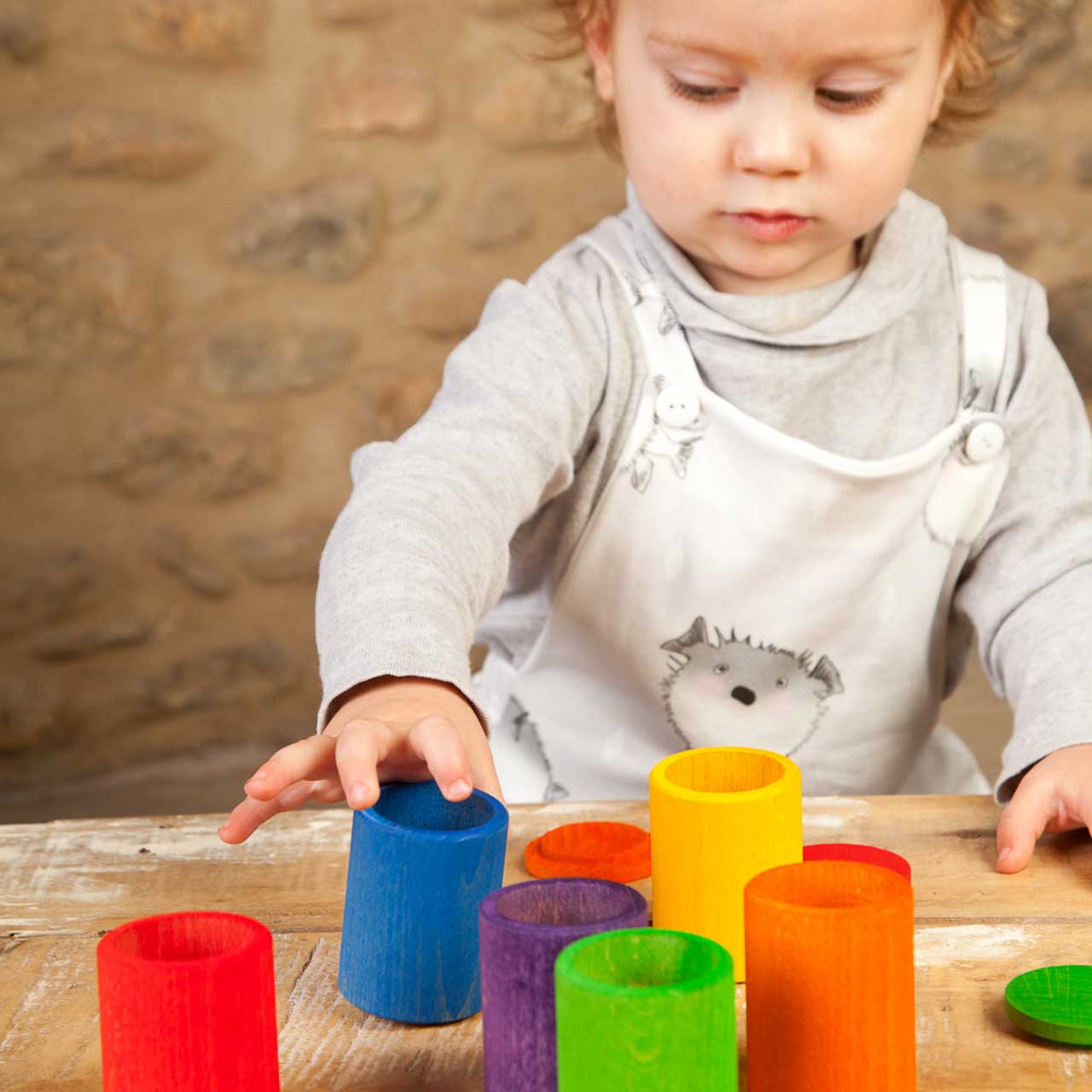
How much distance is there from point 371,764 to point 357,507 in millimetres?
237

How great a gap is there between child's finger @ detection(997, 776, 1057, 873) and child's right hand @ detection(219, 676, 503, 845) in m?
0.27

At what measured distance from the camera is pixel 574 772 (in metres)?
1.17

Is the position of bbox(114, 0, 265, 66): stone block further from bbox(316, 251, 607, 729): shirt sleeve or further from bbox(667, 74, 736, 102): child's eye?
bbox(667, 74, 736, 102): child's eye

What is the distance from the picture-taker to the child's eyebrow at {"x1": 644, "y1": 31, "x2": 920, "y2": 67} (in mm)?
876

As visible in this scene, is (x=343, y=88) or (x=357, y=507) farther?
(x=343, y=88)

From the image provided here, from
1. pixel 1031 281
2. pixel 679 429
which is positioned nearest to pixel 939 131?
pixel 1031 281

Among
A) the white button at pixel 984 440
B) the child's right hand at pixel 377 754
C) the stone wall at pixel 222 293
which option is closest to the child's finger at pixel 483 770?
the child's right hand at pixel 377 754

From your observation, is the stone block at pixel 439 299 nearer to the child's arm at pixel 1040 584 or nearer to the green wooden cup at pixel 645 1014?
the child's arm at pixel 1040 584

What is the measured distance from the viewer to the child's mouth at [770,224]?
→ 0.97 meters

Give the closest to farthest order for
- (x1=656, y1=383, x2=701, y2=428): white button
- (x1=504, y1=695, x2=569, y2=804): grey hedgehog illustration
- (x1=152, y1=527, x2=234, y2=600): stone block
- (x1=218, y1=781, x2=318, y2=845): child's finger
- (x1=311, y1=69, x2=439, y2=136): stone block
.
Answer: (x1=218, y1=781, x2=318, y2=845): child's finger → (x1=656, y1=383, x2=701, y2=428): white button → (x1=504, y1=695, x2=569, y2=804): grey hedgehog illustration → (x1=311, y1=69, x2=439, y2=136): stone block → (x1=152, y1=527, x2=234, y2=600): stone block

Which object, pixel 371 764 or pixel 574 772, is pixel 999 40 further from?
pixel 371 764

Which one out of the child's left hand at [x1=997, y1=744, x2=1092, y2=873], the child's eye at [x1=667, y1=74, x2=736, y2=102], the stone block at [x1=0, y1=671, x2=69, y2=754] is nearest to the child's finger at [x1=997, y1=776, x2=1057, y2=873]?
the child's left hand at [x1=997, y1=744, x2=1092, y2=873]

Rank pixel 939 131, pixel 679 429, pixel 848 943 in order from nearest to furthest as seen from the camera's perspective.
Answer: pixel 848 943, pixel 679 429, pixel 939 131

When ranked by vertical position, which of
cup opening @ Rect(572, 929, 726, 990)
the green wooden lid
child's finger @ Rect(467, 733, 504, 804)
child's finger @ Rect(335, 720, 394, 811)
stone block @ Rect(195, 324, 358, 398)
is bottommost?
stone block @ Rect(195, 324, 358, 398)
